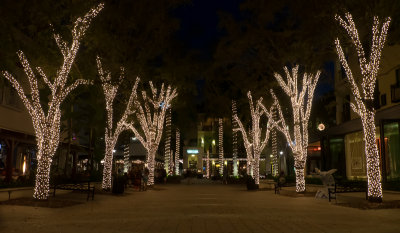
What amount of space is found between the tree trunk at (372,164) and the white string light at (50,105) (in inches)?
408

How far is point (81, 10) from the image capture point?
1366cm

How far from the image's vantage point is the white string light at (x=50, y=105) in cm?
1320

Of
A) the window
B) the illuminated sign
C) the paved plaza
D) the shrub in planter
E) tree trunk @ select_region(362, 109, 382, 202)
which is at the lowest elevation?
the paved plaza

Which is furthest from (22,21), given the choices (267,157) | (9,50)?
(267,157)

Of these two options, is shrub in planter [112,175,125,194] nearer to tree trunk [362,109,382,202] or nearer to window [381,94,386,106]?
tree trunk [362,109,382,202]

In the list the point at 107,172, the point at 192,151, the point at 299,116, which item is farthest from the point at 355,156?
the point at 192,151

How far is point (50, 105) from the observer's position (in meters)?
13.8

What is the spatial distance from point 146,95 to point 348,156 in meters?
16.0

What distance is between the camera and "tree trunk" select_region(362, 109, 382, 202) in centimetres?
1290

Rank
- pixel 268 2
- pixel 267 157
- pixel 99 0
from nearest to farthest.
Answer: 1. pixel 99 0
2. pixel 268 2
3. pixel 267 157

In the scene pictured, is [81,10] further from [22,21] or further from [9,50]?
[9,50]

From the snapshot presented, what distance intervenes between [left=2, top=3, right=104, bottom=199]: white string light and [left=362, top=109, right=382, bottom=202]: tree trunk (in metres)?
10.4

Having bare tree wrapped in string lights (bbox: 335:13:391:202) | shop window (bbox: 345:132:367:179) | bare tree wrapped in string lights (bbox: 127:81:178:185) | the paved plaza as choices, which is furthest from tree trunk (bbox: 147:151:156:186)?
bare tree wrapped in string lights (bbox: 335:13:391:202)

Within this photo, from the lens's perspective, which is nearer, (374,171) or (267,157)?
(374,171)
